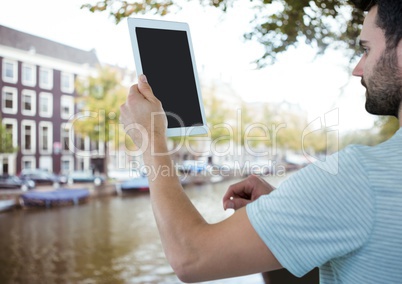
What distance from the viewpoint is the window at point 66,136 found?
5.15 meters

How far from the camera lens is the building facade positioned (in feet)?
15.6

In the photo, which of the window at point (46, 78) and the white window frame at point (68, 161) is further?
the white window frame at point (68, 161)

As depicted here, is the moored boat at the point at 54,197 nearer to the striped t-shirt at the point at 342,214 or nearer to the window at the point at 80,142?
the window at the point at 80,142

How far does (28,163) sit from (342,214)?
489 cm

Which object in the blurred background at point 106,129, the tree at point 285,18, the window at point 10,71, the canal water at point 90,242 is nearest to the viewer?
the tree at point 285,18

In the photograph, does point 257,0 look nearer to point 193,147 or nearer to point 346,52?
point 346,52

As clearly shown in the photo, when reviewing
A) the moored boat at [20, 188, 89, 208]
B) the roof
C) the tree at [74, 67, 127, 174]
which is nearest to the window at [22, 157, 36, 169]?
the moored boat at [20, 188, 89, 208]

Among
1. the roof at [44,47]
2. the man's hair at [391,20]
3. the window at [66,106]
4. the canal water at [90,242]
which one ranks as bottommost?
the canal water at [90,242]

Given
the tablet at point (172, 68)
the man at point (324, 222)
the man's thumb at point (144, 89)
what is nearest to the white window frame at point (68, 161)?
the tablet at point (172, 68)

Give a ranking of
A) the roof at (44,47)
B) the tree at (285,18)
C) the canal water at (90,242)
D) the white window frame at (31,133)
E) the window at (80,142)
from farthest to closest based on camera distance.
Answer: the window at (80,142), the canal water at (90,242), the white window frame at (31,133), the roof at (44,47), the tree at (285,18)

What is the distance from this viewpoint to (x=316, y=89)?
5.32m

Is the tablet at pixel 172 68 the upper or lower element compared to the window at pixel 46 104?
lower

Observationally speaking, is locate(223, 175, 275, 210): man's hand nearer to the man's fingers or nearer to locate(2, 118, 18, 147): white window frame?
the man's fingers

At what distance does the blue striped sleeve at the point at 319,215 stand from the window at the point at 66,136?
4.86 metres
